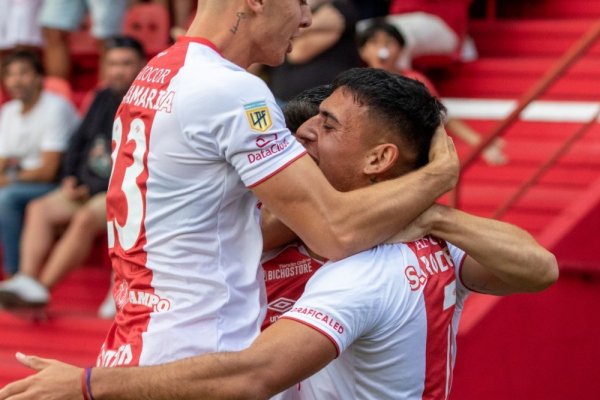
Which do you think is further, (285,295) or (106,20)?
(106,20)

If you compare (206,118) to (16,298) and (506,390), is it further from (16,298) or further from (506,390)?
(16,298)

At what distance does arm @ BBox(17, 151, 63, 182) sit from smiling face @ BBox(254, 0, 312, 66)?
15.1ft

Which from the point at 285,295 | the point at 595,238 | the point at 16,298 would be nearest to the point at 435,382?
the point at 285,295

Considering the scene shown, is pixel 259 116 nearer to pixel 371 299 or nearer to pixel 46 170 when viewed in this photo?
pixel 371 299

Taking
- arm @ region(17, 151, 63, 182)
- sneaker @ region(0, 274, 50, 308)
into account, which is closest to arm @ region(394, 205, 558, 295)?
sneaker @ region(0, 274, 50, 308)

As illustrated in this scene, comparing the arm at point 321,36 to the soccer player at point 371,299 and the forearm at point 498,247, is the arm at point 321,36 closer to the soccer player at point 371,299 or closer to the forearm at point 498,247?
the soccer player at point 371,299

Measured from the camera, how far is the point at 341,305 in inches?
108

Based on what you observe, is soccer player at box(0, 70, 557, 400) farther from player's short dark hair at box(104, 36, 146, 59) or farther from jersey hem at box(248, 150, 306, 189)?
player's short dark hair at box(104, 36, 146, 59)

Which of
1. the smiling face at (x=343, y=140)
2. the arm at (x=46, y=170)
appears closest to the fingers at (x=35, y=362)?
the smiling face at (x=343, y=140)

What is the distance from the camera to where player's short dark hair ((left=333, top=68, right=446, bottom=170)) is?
2955 mm

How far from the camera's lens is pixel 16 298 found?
7.21 metres

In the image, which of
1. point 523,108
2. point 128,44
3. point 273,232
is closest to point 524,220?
point 523,108

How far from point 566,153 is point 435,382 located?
162 inches

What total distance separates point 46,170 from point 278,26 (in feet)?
15.4
